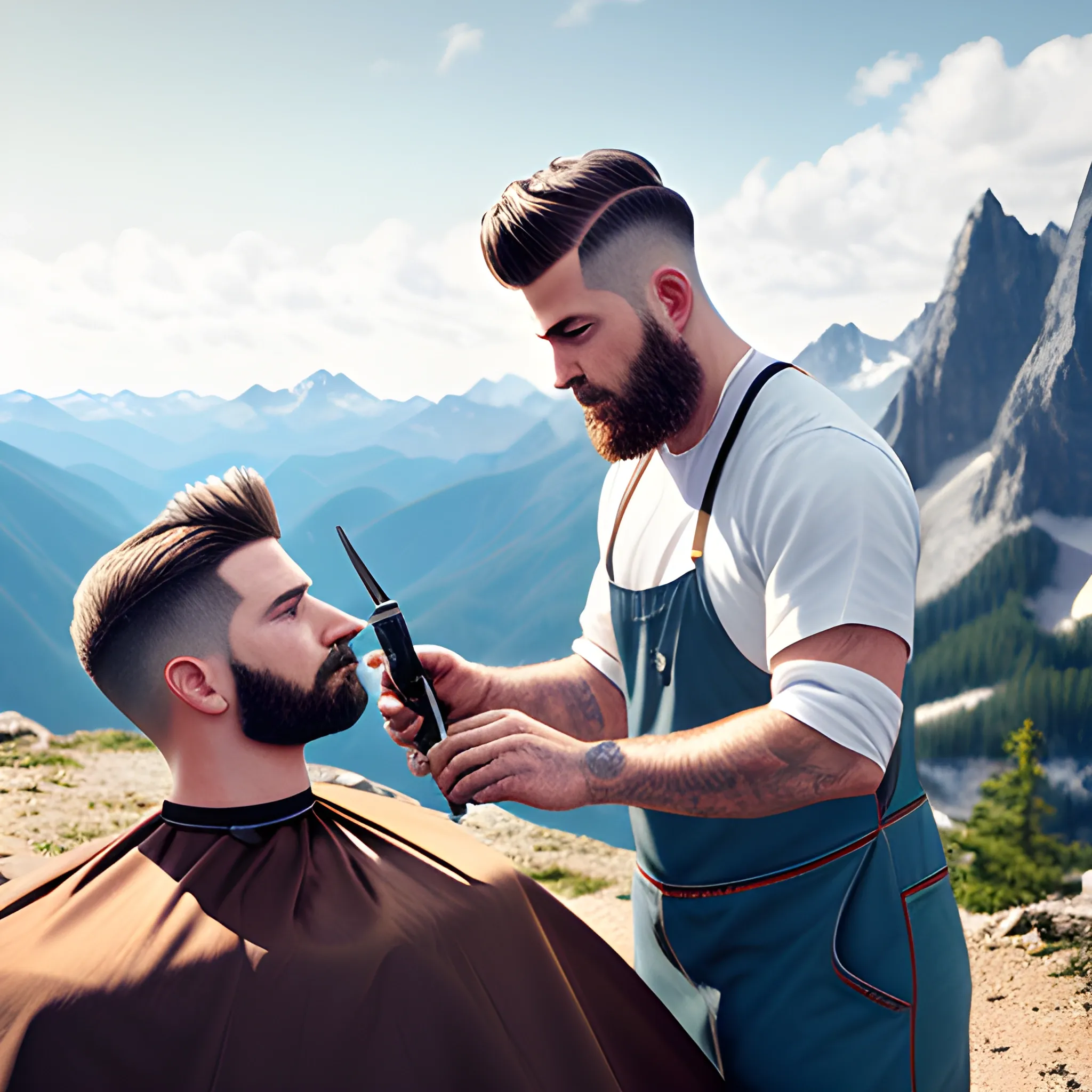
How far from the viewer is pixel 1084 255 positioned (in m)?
7.71

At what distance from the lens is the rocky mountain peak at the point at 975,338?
8.48m

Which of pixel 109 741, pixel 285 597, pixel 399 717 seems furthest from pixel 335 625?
pixel 109 741

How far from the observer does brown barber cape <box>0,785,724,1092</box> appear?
141 cm

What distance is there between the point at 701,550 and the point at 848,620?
0.33 m

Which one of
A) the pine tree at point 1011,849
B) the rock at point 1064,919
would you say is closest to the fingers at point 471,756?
the rock at point 1064,919

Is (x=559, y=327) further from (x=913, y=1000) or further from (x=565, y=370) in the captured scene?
(x=913, y=1000)

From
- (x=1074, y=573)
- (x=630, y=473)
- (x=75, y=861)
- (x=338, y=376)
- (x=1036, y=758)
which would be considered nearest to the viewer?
(x=75, y=861)

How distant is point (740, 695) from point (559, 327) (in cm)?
79

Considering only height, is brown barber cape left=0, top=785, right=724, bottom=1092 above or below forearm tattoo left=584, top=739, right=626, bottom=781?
below

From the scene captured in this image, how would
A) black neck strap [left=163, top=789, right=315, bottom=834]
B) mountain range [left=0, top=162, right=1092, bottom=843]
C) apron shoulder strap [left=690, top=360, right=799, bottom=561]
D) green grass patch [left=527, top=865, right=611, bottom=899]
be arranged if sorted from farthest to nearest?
mountain range [left=0, top=162, right=1092, bottom=843] < green grass patch [left=527, top=865, right=611, bottom=899] < black neck strap [left=163, top=789, right=315, bottom=834] < apron shoulder strap [left=690, top=360, right=799, bottom=561]

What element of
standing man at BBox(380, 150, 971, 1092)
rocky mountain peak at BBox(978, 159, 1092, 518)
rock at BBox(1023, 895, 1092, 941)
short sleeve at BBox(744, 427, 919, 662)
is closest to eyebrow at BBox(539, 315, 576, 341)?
standing man at BBox(380, 150, 971, 1092)

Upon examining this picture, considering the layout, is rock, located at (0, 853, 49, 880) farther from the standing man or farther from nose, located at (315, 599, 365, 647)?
the standing man

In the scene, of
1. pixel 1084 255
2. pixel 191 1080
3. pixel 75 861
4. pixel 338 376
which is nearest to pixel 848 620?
pixel 191 1080

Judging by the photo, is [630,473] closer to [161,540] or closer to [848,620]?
[848,620]
